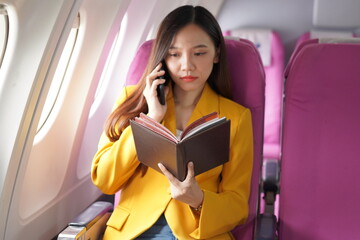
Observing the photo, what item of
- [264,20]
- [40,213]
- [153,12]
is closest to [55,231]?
[40,213]

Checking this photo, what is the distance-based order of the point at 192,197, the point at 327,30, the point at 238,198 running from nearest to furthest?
the point at 192,197
the point at 238,198
the point at 327,30

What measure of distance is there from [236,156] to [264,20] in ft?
7.90

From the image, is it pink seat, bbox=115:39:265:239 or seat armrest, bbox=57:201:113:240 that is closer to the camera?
seat armrest, bbox=57:201:113:240

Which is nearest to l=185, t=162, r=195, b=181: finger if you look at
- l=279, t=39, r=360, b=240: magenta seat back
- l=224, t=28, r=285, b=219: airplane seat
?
l=279, t=39, r=360, b=240: magenta seat back

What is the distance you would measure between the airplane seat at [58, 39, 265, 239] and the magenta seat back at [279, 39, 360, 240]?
119 millimetres

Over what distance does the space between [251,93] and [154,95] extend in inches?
16.4

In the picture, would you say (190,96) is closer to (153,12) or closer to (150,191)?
(150,191)

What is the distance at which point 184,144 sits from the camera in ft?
5.64

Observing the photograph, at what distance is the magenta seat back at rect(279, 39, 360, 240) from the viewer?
227 centimetres

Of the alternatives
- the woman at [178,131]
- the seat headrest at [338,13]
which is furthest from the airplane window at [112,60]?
the seat headrest at [338,13]

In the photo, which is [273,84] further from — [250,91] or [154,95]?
[154,95]

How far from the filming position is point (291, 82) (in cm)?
231

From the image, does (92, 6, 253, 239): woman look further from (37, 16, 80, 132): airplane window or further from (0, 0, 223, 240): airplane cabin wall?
(37, 16, 80, 132): airplane window

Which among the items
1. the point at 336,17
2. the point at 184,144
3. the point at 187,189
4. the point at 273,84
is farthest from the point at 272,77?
the point at 184,144
